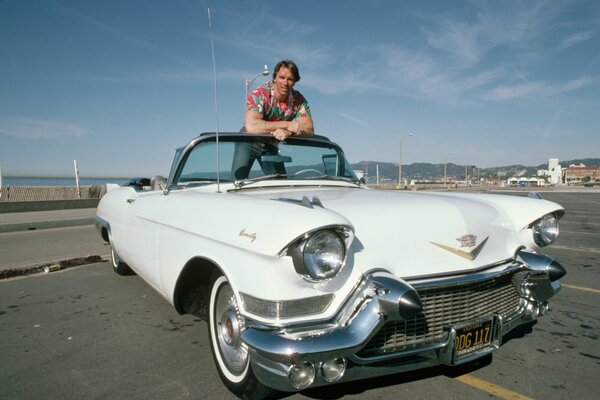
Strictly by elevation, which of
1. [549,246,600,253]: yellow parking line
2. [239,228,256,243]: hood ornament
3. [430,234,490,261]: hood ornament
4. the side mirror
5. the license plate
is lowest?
[549,246,600,253]: yellow parking line

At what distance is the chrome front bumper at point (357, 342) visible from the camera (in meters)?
1.60

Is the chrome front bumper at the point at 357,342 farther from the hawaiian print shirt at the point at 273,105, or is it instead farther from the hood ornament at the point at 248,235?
the hawaiian print shirt at the point at 273,105

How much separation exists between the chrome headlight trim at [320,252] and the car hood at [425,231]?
113 millimetres

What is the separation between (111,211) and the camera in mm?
4281

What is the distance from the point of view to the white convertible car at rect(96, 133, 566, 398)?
1682mm

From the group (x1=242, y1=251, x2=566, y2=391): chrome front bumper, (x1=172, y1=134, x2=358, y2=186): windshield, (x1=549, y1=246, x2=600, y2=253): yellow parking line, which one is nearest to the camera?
(x1=242, y1=251, x2=566, y2=391): chrome front bumper

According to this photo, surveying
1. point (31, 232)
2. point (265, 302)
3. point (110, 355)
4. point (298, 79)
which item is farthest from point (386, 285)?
point (31, 232)

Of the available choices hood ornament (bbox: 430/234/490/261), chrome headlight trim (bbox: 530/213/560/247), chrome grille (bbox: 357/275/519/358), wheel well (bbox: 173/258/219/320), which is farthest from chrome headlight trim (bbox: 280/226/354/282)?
chrome headlight trim (bbox: 530/213/560/247)

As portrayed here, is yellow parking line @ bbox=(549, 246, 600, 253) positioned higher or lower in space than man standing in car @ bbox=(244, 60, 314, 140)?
lower

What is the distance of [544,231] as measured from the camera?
2.57m

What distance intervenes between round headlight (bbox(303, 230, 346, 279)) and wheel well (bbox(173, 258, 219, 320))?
0.85 meters

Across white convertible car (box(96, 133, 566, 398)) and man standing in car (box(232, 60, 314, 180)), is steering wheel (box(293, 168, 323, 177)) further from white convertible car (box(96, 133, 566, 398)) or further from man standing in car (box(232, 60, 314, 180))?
white convertible car (box(96, 133, 566, 398))

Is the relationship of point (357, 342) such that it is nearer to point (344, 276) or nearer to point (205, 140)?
point (344, 276)

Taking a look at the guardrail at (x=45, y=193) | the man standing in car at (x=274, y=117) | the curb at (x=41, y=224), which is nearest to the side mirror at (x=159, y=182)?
the man standing in car at (x=274, y=117)
